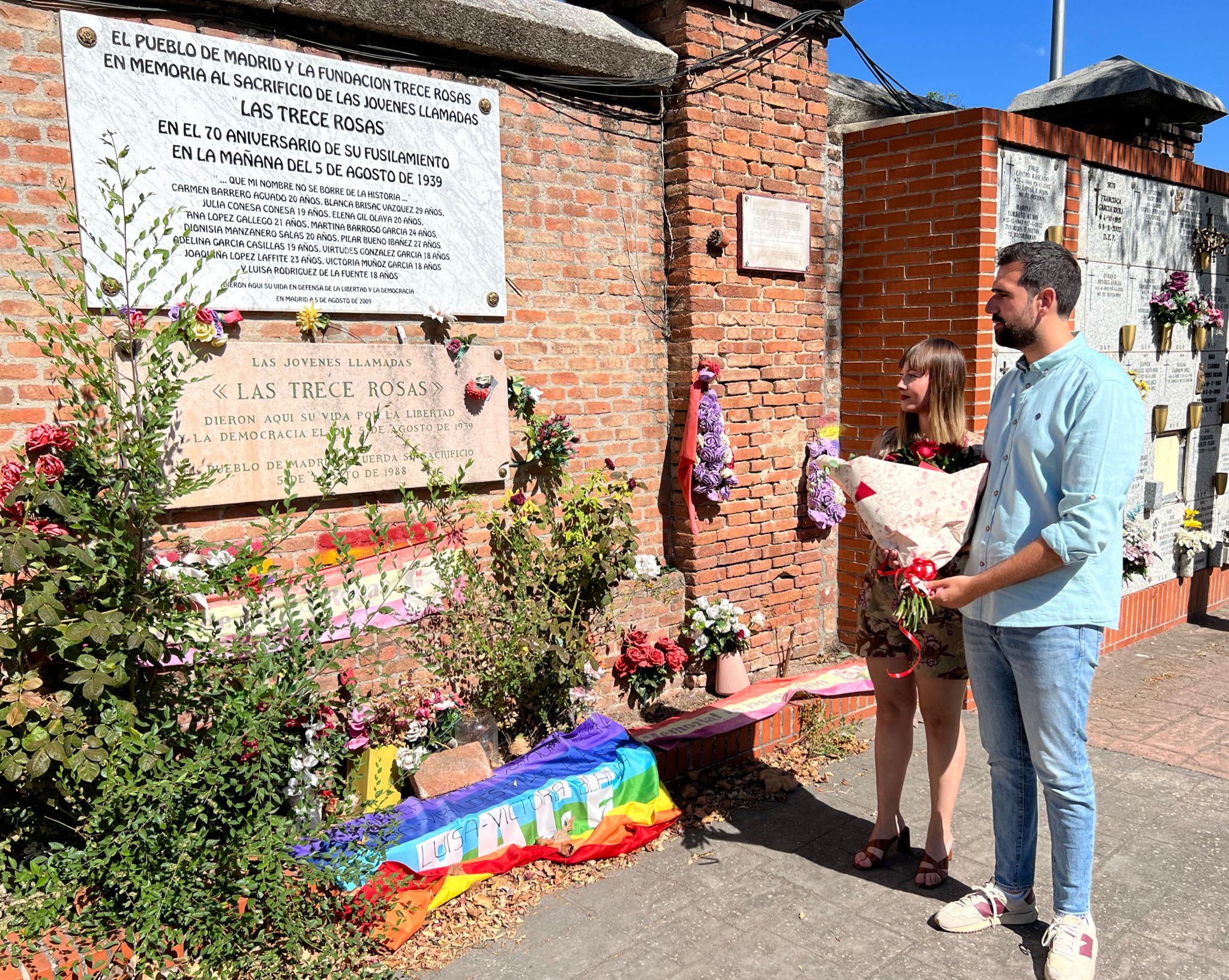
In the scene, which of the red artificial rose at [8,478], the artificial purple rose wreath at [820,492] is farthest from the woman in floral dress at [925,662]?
the red artificial rose at [8,478]

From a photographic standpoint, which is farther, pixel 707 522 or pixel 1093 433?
pixel 707 522

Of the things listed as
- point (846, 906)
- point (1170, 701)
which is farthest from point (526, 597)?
point (1170, 701)

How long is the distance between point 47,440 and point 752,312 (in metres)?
3.54

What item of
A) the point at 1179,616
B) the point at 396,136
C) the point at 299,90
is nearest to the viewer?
the point at 299,90

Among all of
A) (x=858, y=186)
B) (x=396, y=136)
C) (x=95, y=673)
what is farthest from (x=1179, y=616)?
(x=95, y=673)

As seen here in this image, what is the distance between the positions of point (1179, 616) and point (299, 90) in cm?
710

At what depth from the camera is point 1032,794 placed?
3.11 metres

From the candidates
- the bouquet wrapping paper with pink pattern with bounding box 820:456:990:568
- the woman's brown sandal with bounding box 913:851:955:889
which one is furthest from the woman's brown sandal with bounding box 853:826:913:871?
the bouquet wrapping paper with pink pattern with bounding box 820:456:990:568

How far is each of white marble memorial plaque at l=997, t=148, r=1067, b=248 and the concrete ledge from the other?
204cm

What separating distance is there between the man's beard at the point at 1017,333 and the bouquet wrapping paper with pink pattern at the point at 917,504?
0.40m

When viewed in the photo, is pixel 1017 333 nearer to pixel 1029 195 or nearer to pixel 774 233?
pixel 774 233

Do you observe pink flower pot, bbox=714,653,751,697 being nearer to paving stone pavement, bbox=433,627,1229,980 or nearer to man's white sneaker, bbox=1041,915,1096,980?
paving stone pavement, bbox=433,627,1229,980

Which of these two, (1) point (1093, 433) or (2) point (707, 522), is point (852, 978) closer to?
(1) point (1093, 433)

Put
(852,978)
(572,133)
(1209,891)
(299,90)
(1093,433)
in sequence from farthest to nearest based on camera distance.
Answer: (572,133) < (299,90) < (1209,891) < (852,978) < (1093,433)
